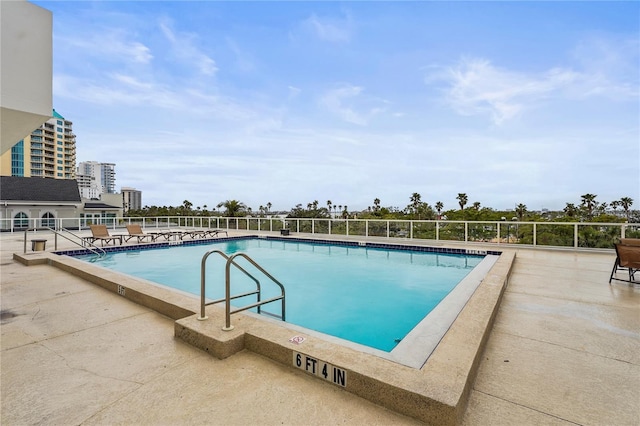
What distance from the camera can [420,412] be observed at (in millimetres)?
1587

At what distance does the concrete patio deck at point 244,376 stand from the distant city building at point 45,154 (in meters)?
73.4

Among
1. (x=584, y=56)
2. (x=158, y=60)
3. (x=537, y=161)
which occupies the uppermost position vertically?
(x=158, y=60)

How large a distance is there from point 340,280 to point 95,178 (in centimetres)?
14947

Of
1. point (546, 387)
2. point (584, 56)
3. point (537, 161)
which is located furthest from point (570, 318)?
point (537, 161)

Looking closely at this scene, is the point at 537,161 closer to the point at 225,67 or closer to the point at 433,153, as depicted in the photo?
the point at 433,153

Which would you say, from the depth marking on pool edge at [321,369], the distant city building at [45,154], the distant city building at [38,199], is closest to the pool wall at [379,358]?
the depth marking on pool edge at [321,369]

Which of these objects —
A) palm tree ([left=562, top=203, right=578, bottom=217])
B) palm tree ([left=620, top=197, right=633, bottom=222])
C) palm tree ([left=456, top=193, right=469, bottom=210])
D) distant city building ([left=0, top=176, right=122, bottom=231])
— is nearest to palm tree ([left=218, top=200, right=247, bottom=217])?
distant city building ([left=0, top=176, right=122, bottom=231])

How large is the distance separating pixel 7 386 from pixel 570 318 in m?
4.63

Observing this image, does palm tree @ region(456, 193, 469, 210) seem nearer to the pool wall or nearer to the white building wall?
the pool wall

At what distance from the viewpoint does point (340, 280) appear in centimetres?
625

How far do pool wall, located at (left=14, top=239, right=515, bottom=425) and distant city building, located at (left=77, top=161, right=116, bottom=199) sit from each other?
11417 centimetres

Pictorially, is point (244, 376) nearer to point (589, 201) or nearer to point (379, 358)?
point (379, 358)

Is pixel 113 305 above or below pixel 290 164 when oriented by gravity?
below

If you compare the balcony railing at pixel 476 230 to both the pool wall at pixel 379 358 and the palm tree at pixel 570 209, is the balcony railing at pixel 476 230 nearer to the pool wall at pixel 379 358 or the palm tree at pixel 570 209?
the pool wall at pixel 379 358
